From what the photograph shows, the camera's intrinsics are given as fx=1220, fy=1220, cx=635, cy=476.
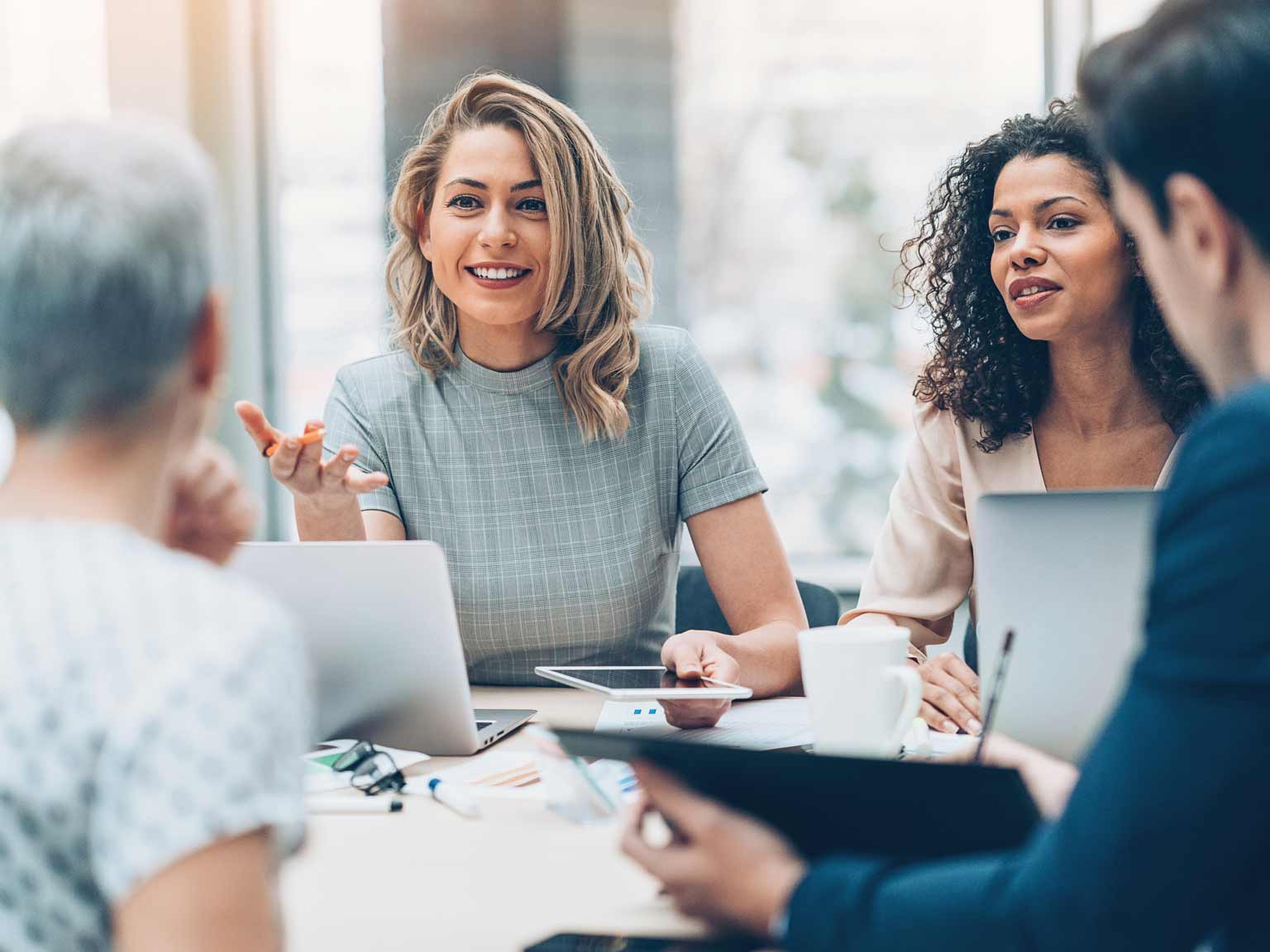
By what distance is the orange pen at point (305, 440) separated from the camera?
1.65 m

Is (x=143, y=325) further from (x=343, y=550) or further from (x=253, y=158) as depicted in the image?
(x=253, y=158)

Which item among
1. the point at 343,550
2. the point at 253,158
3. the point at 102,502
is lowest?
the point at 343,550

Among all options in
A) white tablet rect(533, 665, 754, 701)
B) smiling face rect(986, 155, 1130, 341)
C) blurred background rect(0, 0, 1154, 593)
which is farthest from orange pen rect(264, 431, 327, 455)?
blurred background rect(0, 0, 1154, 593)

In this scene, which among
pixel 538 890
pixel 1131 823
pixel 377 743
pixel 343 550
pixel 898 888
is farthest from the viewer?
pixel 377 743

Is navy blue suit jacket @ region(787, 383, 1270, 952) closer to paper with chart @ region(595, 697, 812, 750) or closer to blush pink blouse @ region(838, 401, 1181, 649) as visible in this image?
paper with chart @ region(595, 697, 812, 750)

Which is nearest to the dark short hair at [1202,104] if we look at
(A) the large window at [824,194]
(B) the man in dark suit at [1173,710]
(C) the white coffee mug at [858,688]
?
(B) the man in dark suit at [1173,710]

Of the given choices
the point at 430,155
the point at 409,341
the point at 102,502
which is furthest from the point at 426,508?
the point at 102,502

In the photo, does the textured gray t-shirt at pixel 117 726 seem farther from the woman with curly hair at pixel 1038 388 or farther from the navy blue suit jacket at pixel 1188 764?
the woman with curly hair at pixel 1038 388

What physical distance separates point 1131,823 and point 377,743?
3.16ft

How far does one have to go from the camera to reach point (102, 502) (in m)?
0.69

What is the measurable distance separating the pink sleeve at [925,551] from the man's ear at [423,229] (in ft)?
3.05

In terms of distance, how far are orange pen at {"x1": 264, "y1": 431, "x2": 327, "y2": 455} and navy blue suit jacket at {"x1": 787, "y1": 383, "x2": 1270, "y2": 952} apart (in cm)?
118

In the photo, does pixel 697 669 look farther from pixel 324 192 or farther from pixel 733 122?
pixel 324 192

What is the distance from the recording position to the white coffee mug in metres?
1.17
